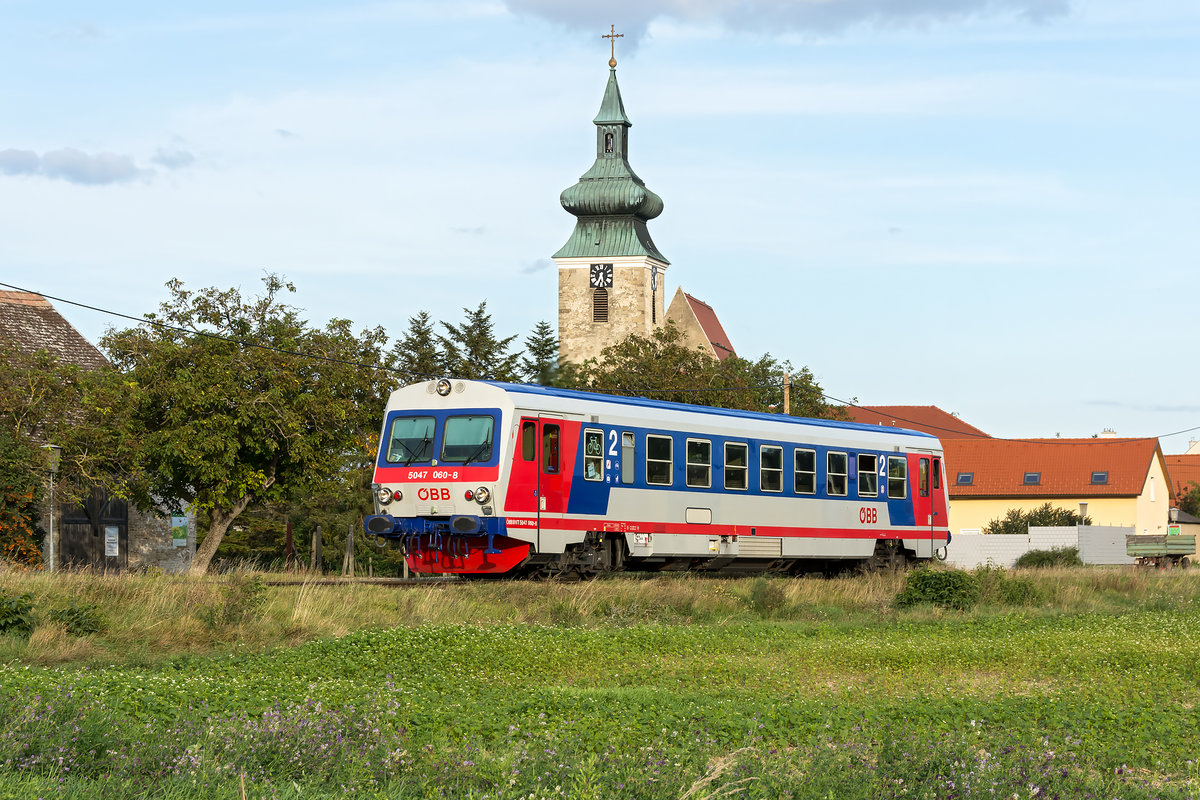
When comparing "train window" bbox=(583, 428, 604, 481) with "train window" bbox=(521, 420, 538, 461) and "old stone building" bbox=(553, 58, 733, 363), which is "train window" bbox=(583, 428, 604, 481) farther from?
"old stone building" bbox=(553, 58, 733, 363)

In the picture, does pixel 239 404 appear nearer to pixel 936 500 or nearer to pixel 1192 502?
pixel 936 500

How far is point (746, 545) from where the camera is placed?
25547mm

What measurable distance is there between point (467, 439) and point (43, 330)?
77.0 feet

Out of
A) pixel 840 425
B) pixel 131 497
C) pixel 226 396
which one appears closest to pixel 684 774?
pixel 840 425

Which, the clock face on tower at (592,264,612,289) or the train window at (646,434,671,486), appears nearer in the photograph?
the train window at (646,434,671,486)

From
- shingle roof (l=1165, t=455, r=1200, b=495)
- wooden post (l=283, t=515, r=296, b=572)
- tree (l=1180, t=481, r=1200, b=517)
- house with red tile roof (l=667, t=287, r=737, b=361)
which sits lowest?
wooden post (l=283, t=515, r=296, b=572)

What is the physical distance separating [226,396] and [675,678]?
21232 millimetres

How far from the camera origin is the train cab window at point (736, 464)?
25141mm

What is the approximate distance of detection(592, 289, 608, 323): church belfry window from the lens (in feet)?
308

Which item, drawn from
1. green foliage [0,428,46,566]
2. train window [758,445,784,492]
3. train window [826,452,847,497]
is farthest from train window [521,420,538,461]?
green foliage [0,428,46,566]

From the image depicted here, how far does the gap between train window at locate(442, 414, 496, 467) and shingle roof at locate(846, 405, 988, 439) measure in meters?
71.4

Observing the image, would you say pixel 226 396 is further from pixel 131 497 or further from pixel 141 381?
pixel 131 497

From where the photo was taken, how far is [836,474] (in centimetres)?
2766

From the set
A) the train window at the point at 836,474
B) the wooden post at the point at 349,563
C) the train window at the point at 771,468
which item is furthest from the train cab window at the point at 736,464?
the wooden post at the point at 349,563
